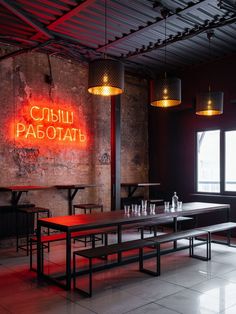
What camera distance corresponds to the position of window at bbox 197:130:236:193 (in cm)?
730

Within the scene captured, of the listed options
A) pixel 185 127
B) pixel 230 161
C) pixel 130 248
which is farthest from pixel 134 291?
pixel 185 127

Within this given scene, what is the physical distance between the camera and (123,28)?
5754mm

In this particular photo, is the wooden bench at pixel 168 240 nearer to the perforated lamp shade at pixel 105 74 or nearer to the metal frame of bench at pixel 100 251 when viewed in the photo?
the metal frame of bench at pixel 100 251

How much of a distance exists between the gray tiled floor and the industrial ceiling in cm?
370

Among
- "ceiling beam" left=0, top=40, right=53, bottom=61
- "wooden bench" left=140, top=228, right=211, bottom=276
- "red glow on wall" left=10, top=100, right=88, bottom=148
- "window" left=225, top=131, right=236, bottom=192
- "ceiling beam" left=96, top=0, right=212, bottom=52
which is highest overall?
"ceiling beam" left=96, top=0, right=212, bottom=52

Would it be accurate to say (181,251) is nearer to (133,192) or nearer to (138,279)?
(138,279)

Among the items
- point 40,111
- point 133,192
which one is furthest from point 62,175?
point 133,192

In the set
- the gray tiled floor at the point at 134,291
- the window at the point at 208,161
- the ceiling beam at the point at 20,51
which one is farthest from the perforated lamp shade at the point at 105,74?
the window at the point at 208,161

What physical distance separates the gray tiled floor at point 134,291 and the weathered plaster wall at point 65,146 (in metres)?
1.93

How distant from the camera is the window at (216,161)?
24.0 ft

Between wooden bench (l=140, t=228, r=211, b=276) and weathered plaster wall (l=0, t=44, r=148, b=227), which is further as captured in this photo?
weathered plaster wall (l=0, t=44, r=148, b=227)

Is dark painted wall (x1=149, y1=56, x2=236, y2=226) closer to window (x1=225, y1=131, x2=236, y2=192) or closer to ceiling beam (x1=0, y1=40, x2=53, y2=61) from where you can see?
window (x1=225, y1=131, x2=236, y2=192)

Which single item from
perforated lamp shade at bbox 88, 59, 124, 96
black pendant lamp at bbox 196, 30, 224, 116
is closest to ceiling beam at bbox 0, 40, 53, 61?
perforated lamp shade at bbox 88, 59, 124, 96

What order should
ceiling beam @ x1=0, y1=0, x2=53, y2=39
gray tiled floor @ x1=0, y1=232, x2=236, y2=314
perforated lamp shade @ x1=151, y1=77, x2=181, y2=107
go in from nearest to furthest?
gray tiled floor @ x1=0, y1=232, x2=236, y2=314 < perforated lamp shade @ x1=151, y1=77, x2=181, y2=107 < ceiling beam @ x1=0, y1=0, x2=53, y2=39
